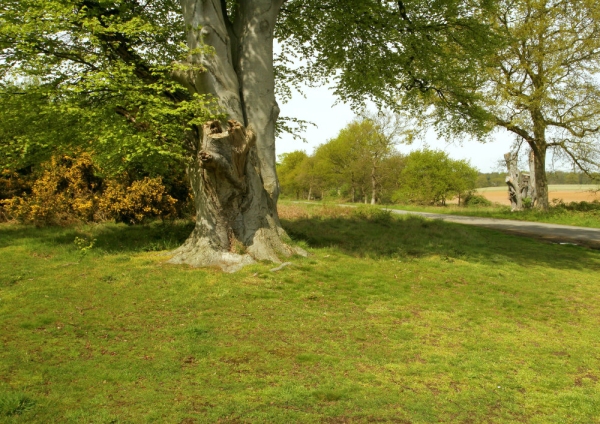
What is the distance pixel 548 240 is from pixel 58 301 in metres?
15.0

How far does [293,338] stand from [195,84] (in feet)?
19.0

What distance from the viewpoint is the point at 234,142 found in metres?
8.66

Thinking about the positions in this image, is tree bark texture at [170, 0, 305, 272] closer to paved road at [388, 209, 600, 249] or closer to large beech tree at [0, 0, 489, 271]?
large beech tree at [0, 0, 489, 271]

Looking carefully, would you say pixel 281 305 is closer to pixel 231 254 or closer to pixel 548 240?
pixel 231 254

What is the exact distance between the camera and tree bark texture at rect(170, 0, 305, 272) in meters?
8.80

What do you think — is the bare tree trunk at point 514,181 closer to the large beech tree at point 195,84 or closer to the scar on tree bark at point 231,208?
the large beech tree at point 195,84

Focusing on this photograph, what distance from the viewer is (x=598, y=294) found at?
927 centimetres

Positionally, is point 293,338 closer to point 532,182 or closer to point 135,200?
point 135,200

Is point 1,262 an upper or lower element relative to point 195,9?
lower

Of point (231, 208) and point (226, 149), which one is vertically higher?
point (226, 149)

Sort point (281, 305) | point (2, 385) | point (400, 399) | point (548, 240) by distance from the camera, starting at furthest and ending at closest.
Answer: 1. point (548, 240)
2. point (281, 305)
3. point (400, 399)
4. point (2, 385)

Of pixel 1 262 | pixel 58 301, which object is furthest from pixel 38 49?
pixel 58 301

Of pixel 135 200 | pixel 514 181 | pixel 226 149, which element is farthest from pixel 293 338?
pixel 514 181

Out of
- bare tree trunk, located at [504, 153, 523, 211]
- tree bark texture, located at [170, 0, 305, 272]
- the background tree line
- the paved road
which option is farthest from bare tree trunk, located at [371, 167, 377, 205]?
tree bark texture, located at [170, 0, 305, 272]
